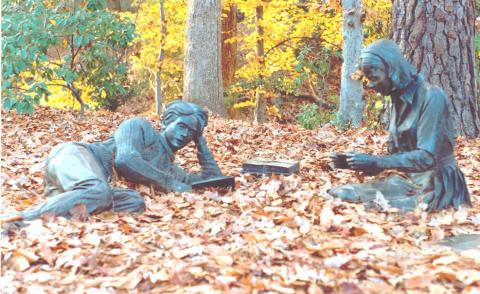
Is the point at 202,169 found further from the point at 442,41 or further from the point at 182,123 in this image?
the point at 442,41

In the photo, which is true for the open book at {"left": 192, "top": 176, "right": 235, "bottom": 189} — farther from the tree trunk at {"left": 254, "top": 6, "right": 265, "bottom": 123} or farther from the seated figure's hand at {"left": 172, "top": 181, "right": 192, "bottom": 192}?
the tree trunk at {"left": 254, "top": 6, "right": 265, "bottom": 123}

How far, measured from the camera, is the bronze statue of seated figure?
193 inches

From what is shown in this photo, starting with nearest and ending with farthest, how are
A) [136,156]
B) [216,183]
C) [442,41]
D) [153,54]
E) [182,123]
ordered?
1. [136,156]
2. [182,123]
3. [216,183]
4. [442,41]
5. [153,54]

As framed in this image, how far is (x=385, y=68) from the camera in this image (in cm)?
493

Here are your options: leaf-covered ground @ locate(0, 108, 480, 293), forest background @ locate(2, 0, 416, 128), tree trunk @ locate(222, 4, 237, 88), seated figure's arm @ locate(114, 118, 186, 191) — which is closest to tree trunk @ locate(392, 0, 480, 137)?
leaf-covered ground @ locate(0, 108, 480, 293)

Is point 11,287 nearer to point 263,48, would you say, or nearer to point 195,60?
point 195,60

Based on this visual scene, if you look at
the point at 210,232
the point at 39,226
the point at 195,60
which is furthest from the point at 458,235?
the point at 195,60

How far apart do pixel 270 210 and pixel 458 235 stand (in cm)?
150

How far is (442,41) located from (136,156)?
4.71 metres

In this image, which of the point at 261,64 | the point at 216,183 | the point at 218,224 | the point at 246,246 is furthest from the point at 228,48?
the point at 246,246

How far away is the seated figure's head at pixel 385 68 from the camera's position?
16.1 feet

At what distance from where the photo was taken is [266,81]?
1603 centimetres

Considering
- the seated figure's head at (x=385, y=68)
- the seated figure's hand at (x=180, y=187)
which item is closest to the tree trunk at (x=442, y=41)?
the seated figure's head at (x=385, y=68)

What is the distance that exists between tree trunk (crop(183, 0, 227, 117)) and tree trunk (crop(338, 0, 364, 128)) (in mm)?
2541
